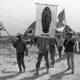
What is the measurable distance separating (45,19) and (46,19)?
0.04 m

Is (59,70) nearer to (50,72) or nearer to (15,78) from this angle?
(50,72)

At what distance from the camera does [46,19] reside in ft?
31.3

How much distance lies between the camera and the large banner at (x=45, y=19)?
30.9ft

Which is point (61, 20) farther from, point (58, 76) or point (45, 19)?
point (58, 76)

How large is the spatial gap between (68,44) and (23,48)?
1.90 metres

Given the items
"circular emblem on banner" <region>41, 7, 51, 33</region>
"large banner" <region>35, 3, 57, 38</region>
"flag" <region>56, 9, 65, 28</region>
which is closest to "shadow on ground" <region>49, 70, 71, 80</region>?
"large banner" <region>35, 3, 57, 38</region>

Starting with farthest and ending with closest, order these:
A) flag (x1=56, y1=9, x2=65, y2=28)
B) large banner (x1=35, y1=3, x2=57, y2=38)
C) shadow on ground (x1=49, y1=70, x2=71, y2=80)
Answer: flag (x1=56, y1=9, x2=65, y2=28) → large banner (x1=35, y1=3, x2=57, y2=38) → shadow on ground (x1=49, y1=70, x2=71, y2=80)

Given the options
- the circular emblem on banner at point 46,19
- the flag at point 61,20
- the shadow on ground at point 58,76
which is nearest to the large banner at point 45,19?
the circular emblem on banner at point 46,19

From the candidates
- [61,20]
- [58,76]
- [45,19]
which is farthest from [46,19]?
[61,20]

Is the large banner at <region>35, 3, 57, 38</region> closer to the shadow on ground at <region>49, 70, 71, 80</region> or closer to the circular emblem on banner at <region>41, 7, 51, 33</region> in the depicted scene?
the circular emblem on banner at <region>41, 7, 51, 33</region>

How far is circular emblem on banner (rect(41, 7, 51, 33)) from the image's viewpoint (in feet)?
31.1

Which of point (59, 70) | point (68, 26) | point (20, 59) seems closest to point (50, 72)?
point (59, 70)

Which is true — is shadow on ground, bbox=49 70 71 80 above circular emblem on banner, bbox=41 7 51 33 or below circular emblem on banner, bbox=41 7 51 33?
below

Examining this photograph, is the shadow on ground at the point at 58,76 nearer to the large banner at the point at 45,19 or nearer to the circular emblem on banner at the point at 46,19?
the large banner at the point at 45,19
